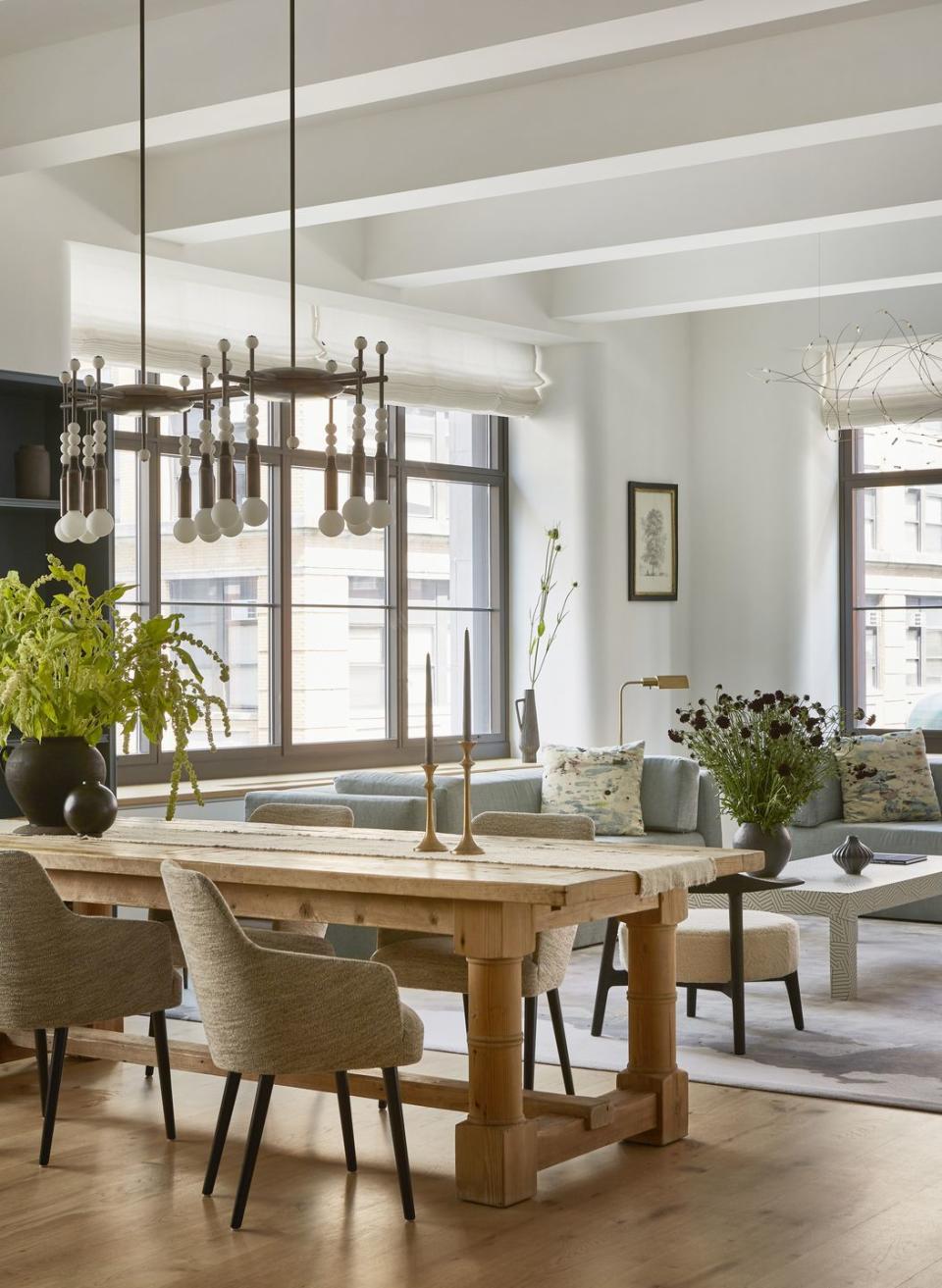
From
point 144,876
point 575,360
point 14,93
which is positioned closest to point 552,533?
point 575,360

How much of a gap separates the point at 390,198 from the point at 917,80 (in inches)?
82.0

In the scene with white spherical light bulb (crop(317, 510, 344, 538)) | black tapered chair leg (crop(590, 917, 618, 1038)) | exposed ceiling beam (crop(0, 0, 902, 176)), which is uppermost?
exposed ceiling beam (crop(0, 0, 902, 176))

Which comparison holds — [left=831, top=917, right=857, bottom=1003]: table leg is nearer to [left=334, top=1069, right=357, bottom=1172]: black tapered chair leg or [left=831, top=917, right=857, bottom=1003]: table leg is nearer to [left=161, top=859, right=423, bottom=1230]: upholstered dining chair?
[left=334, top=1069, right=357, bottom=1172]: black tapered chair leg

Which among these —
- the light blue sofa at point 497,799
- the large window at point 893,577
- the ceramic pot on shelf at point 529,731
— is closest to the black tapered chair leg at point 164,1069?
the light blue sofa at point 497,799

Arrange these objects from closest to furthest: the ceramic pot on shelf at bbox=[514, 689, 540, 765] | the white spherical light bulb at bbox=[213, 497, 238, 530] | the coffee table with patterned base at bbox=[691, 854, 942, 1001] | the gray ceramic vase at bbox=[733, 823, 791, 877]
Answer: the white spherical light bulb at bbox=[213, 497, 238, 530] → the coffee table with patterned base at bbox=[691, 854, 942, 1001] → the gray ceramic vase at bbox=[733, 823, 791, 877] → the ceramic pot on shelf at bbox=[514, 689, 540, 765]

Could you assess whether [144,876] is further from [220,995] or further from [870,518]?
[870,518]

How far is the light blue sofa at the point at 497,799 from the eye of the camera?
20.5 ft

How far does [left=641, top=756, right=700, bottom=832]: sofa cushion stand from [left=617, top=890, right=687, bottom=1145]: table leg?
3239mm

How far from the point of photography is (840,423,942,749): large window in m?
8.87

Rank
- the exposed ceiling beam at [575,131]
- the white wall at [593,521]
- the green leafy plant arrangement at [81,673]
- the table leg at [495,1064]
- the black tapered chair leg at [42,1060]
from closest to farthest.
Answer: the table leg at [495,1064] → the black tapered chair leg at [42,1060] → the green leafy plant arrangement at [81,673] → the exposed ceiling beam at [575,131] → the white wall at [593,521]

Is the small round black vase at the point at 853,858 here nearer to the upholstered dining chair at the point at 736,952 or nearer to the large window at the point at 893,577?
the upholstered dining chair at the point at 736,952

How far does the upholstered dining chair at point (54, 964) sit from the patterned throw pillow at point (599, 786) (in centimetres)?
344

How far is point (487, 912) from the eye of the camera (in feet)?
11.9

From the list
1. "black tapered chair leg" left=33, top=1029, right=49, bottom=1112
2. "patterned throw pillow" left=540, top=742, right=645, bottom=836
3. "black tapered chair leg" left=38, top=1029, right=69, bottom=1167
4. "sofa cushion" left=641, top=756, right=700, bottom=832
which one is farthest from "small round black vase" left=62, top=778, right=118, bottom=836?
"sofa cushion" left=641, top=756, right=700, bottom=832
